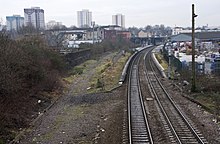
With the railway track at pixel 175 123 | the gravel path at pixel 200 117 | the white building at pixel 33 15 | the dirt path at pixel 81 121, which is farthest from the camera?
the white building at pixel 33 15

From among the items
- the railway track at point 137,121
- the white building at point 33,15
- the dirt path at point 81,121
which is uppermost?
the white building at point 33,15

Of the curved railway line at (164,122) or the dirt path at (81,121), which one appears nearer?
the curved railway line at (164,122)

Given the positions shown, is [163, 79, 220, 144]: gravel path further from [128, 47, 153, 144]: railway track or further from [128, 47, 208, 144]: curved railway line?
[128, 47, 153, 144]: railway track

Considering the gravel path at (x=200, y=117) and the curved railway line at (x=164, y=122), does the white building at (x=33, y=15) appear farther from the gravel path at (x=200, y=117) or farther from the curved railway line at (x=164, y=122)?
the gravel path at (x=200, y=117)

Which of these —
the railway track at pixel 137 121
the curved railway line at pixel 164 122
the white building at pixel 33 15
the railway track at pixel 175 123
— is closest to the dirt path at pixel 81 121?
the railway track at pixel 137 121

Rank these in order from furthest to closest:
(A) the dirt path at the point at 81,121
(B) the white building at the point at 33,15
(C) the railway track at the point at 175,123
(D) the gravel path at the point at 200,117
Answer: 1. (B) the white building at the point at 33,15
2. (A) the dirt path at the point at 81,121
3. (D) the gravel path at the point at 200,117
4. (C) the railway track at the point at 175,123

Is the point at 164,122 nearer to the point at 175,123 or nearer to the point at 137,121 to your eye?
the point at 175,123

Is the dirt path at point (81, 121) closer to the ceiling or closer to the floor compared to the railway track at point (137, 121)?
closer to the floor

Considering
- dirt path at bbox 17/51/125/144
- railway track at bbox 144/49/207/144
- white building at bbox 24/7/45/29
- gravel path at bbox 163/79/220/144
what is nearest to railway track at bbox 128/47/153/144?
dirt path at bbox 17/51/125/144

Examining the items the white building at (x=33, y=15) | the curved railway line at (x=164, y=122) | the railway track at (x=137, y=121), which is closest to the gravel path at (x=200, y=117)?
the curved railway line at (x=164, y=122)

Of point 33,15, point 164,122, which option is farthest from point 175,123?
point 33,15

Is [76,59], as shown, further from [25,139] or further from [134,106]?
[25,139]

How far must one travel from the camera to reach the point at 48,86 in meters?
24.0

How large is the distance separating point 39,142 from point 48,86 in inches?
457
